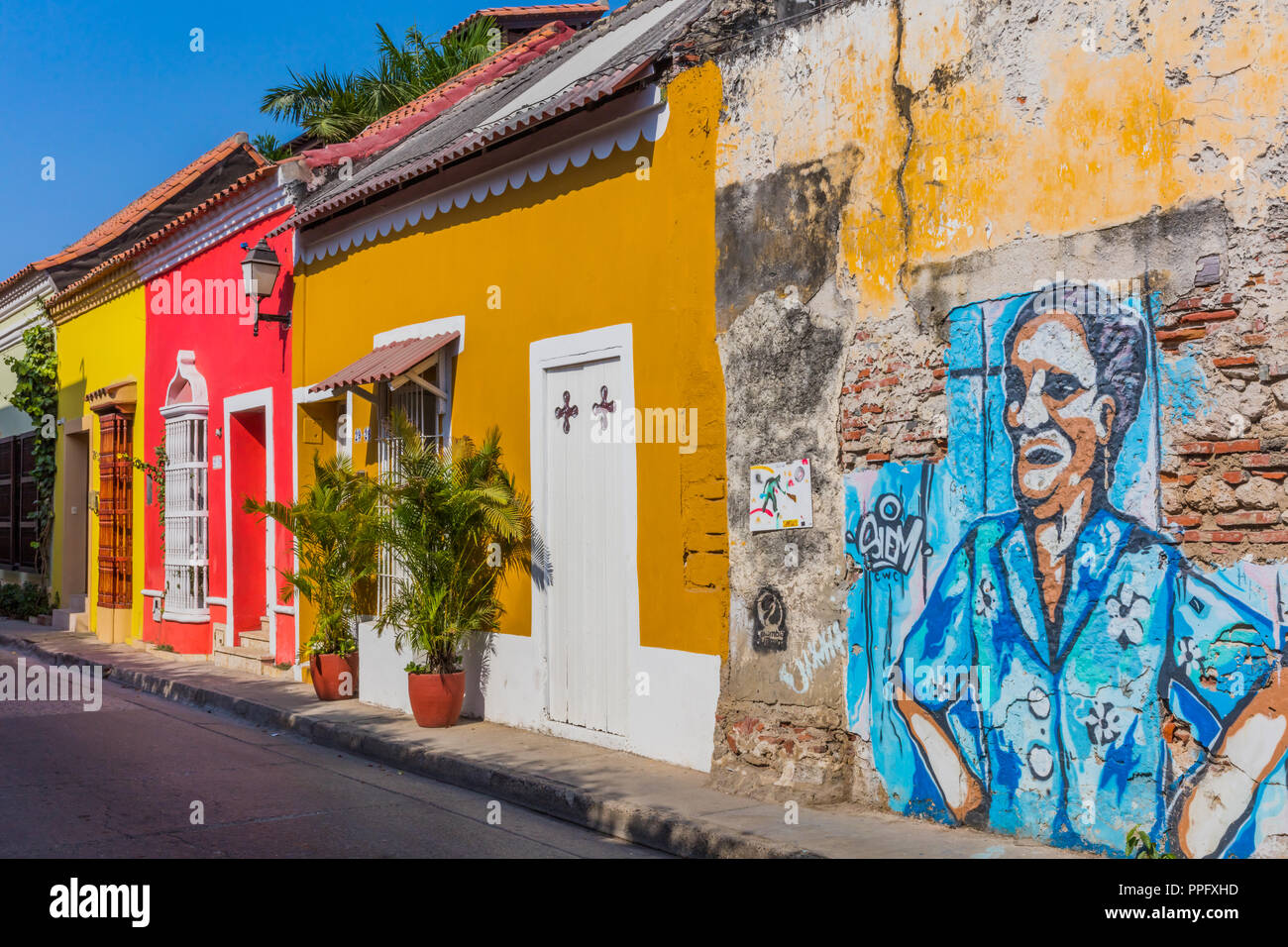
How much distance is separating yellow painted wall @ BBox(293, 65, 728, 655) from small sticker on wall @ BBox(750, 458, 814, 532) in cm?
34

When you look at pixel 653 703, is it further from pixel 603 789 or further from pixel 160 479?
pixel 160 479

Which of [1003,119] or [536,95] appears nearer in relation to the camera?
[1003,119]

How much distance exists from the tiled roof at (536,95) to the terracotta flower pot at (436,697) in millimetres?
4186

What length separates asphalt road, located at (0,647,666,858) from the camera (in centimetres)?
632

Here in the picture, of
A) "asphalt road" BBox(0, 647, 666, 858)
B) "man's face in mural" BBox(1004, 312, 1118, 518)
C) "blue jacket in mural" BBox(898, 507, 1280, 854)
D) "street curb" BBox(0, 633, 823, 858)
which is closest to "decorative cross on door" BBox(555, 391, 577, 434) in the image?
"street curb" BBox(0, 633, 823, 858)

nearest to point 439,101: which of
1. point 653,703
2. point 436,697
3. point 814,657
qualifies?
point 436,697

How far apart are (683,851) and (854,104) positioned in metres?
4.23

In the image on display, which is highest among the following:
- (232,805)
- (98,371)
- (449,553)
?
(98,371)

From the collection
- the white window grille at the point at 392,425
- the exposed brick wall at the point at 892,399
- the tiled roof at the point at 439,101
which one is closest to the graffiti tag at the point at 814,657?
the exposed brick wall at the point at 892,399

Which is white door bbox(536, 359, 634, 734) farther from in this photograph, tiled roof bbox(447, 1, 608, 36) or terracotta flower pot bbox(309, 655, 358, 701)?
tiled roof bbox(447, 1, 608, 36)

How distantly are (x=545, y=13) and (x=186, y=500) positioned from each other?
11644 millimetres

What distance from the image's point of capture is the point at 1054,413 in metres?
5.90

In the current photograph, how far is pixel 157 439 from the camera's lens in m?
16.3
